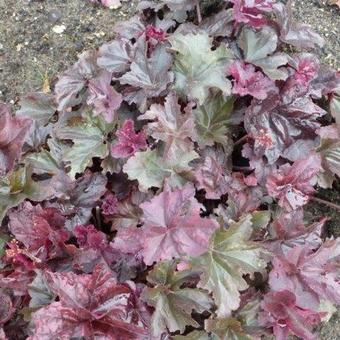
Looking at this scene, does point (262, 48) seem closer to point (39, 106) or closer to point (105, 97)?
point (105, 97)

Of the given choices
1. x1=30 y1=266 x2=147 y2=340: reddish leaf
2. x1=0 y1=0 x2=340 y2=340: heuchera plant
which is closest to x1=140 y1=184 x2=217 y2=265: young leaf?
x1=0 y1=0 x2=340 y2=340: heuchera plant

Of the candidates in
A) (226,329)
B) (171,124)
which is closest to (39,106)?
(171,124)

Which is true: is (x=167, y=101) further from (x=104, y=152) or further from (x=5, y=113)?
(x=5, y=113)

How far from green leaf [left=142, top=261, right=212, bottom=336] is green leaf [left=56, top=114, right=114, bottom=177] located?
45cm

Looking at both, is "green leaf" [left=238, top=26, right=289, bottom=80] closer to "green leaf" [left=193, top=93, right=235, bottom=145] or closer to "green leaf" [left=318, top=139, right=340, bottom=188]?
"green leaf" [left=193, top=93, right=235, bottom=145]

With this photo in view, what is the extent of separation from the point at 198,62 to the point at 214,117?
0.19m

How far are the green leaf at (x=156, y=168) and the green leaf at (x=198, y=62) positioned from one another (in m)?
0.22

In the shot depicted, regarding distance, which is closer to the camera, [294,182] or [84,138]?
[294,182]

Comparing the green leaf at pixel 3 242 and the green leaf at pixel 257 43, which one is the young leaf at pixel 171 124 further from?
the green leaf at pixel 3 242

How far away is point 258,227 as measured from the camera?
1.84 metres

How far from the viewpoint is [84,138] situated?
197cm

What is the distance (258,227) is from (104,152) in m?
0.54

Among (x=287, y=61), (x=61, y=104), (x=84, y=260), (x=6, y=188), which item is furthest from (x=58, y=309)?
(x=287, y=61)

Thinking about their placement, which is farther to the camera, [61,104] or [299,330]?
[61,104]
